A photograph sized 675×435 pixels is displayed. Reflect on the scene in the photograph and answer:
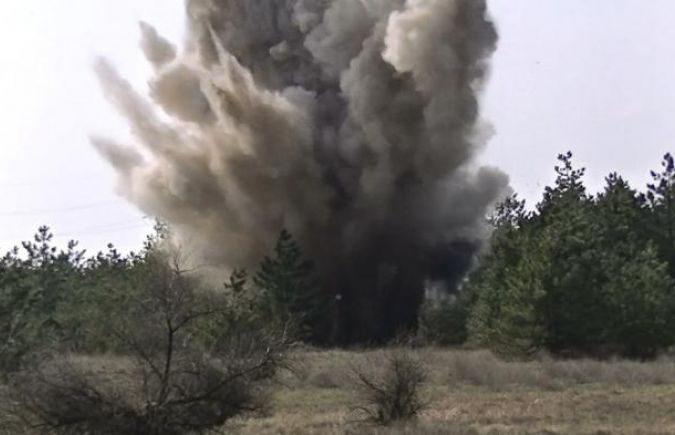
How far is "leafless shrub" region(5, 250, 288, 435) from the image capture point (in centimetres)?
1526

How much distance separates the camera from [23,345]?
56.1 feet

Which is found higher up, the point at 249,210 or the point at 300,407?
the point at 249,210

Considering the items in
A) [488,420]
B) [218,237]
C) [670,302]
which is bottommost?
[488,420]

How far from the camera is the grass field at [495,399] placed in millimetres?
20344

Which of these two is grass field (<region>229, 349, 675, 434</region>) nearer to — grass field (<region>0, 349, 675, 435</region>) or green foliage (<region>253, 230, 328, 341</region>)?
grass field (<region>0, 349, 675, 435</region>)

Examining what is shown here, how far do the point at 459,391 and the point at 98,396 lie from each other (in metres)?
16.9

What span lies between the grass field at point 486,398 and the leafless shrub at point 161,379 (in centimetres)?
51

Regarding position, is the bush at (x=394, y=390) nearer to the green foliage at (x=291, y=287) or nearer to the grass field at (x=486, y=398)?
the grass field at (x=486, y=398)

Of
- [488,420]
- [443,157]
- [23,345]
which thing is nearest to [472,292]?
[443,157]

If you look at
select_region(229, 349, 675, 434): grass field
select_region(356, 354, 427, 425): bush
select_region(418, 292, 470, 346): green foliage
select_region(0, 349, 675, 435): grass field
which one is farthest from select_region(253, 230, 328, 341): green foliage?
select_region(356, 354, 427, 425): bush

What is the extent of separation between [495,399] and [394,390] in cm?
648

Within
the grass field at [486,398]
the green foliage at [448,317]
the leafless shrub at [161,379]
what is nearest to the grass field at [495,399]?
the grass field at [486,398]

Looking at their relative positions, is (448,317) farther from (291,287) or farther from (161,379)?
(161,379)

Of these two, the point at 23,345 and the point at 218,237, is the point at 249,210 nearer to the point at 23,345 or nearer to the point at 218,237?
the point at 218,237
